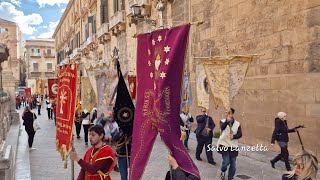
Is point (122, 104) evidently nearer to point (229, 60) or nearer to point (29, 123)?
point (229, 60)

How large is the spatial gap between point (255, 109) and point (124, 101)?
Answer: 6.04 metres

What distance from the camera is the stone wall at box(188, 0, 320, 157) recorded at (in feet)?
29.5

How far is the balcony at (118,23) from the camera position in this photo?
76.9 feet

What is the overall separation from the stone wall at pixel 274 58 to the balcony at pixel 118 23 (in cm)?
1106

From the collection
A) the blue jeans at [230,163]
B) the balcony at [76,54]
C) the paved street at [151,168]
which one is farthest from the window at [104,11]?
the blue jeans at [230,163]

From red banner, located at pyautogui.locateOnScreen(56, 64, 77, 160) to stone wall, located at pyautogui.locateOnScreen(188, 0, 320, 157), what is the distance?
3902 millimetres

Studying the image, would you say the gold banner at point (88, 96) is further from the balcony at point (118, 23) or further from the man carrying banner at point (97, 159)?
the balcony at point (118, 23)

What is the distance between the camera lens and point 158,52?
13.5 feet

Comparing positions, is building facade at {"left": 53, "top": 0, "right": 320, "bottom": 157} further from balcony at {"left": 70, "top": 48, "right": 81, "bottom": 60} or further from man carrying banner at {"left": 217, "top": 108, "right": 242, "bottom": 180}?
balcony at {"left": 70, "top": 48, "right": 81, "bottom": 60}

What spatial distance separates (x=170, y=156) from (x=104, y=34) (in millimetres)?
25529

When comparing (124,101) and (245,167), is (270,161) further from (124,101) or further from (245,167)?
(124,101)

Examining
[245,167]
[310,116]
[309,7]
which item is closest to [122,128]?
[245,167]

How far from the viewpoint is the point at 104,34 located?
28.4m

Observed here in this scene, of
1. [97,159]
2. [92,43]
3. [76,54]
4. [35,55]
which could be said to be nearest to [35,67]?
[35,55]
